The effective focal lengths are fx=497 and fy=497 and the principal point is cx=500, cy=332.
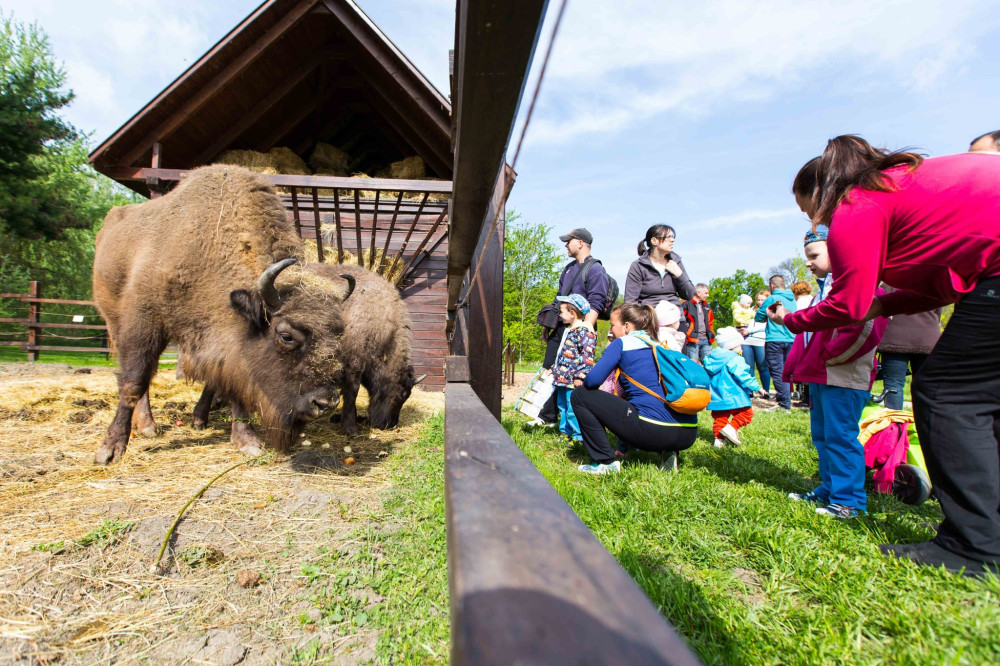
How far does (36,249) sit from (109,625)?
113ft

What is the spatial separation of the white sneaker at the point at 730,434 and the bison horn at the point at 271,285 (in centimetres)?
473

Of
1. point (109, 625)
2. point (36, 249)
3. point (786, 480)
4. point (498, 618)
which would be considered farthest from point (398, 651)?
point (36, 249)

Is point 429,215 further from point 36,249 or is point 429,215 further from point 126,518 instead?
point 36,249

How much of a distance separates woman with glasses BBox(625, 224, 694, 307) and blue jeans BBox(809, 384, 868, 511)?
8.18 ft

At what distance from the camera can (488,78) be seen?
1646mm

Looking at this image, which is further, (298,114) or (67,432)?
(298,114)

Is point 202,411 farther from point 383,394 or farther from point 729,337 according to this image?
point 729,337

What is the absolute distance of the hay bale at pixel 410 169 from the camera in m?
9.38

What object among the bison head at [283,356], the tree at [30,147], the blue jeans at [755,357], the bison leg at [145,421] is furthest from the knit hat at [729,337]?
the tree at [30,147]

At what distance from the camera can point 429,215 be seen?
964 cm

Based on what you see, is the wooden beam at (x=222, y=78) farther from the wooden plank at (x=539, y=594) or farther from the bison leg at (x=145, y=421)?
the wooden plank at (x=539, y=594)

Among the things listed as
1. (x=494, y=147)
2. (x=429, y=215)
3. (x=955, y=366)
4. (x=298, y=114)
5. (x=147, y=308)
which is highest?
(x=298, y=114)

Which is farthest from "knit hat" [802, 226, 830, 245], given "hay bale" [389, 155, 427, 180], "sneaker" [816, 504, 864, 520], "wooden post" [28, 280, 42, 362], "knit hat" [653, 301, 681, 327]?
"wooden post" [28, 280, 42, 362]

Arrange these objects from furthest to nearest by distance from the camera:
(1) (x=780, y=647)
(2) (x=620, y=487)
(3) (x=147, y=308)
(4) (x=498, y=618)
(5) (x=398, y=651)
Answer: (3) (x=147, y=308) → (2) (x=620, y=487) → (5) (x=398, y=651) → (1) (x=780, y=647) → (4) (x=498, y=618)
